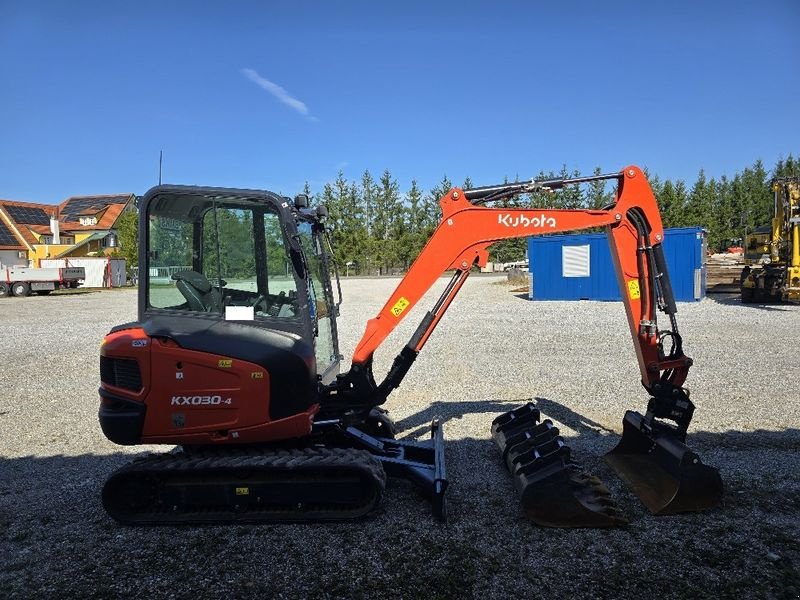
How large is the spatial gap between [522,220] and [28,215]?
223 feet

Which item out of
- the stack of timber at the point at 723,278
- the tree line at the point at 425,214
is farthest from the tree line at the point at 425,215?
the stack of timber at the point at 723,278

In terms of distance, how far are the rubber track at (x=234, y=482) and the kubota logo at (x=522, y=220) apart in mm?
2379

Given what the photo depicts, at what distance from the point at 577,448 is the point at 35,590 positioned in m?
5.10

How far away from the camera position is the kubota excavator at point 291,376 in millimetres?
4688

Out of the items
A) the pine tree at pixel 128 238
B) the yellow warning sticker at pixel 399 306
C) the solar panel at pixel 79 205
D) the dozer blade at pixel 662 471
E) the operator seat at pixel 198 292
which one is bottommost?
the dozer blade at pixel 662 471

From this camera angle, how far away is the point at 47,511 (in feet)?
16.9

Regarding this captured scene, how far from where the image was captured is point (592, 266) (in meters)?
24.6

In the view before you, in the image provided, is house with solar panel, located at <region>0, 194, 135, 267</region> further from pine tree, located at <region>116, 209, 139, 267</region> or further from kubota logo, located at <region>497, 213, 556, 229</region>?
kubota logo, located at <region>497, 213, 556, 229</region>

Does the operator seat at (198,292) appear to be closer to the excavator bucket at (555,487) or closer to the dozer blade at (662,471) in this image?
the excavator bucket at (555,487)

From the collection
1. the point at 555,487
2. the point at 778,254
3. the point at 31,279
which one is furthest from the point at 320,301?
the point at 31,279

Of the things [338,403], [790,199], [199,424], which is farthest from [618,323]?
[199,424]

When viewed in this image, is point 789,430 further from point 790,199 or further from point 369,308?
point 369,308

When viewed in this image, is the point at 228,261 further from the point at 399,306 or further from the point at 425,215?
the point at 425,215

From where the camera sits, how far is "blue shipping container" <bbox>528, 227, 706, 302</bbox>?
74.7ft
